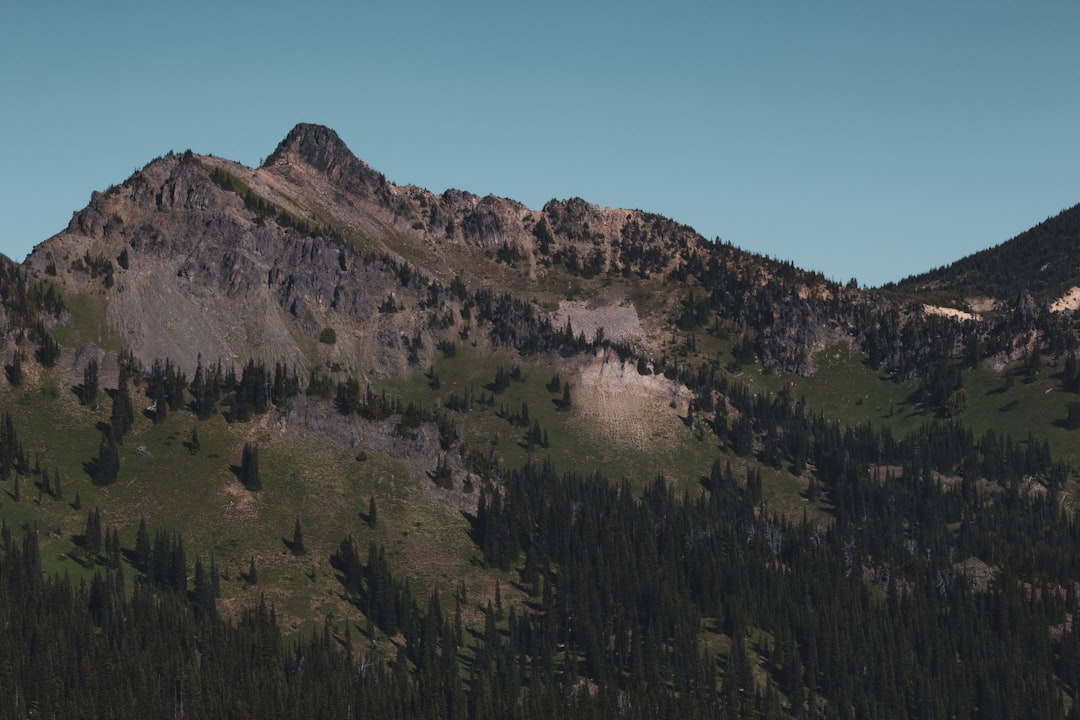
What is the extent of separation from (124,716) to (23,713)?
13889 millimetres

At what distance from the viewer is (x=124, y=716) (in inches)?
7820

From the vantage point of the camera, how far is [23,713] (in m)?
196
